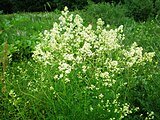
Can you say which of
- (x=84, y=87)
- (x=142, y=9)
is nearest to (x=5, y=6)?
(x=142, y=9)

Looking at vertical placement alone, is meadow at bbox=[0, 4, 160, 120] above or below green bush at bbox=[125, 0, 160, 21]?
above

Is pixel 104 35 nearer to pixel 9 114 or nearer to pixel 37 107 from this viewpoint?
pixel 37 107

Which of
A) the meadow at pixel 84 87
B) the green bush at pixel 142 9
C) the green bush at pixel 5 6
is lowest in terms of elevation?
the green bush at pixel 5 6

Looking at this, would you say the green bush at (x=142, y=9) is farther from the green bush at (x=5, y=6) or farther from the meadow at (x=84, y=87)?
the green bush at (x=5, y=6)

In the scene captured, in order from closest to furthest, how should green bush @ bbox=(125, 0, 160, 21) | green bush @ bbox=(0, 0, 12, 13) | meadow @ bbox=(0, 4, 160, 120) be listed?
meadow @ bbox=(0, 4, 160, 120)
green bush @ bbox=(125, 0, 160, 21)
green bush @ bbox=(0, 0, 12, 13)

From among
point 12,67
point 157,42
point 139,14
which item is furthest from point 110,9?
point 12,67

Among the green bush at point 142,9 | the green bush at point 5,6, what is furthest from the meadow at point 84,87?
the green bush at point 5,6

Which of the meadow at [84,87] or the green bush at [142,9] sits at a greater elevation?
the meadow at [84,87]

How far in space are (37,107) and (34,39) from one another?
2088mm

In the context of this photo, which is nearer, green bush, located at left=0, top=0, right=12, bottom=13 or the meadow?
the meadow

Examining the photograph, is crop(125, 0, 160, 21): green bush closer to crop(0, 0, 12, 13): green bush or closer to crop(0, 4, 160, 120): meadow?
crop(0, 4, 160, 120): meadow

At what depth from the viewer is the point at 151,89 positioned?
3.20 m

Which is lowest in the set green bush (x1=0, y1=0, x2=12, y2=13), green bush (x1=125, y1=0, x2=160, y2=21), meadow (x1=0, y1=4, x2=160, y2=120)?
green bush (x1=0, y1=0, x2=12, y2=13)

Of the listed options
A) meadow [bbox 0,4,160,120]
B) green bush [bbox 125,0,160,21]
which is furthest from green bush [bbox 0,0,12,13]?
meadow [bbox 0,4,160,120]
